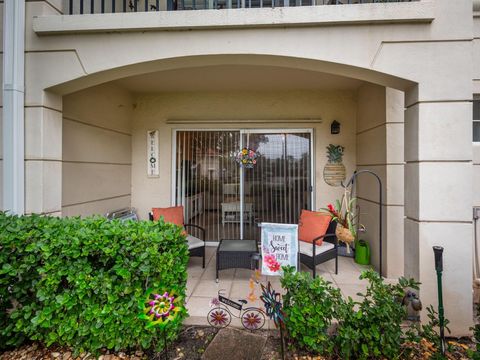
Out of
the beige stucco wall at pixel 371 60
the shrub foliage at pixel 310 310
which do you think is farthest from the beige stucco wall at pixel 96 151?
the shrub foliage at pixel 310 310

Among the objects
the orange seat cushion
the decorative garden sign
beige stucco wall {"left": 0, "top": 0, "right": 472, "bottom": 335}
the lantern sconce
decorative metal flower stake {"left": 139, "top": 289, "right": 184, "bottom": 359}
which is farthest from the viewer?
the lantern sconce

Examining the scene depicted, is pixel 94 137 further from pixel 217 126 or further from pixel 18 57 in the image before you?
pixel 217 126

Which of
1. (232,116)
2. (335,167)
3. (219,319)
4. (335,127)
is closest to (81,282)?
(219,319)

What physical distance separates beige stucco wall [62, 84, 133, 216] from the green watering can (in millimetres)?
4235

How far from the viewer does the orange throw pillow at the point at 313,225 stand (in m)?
3.42

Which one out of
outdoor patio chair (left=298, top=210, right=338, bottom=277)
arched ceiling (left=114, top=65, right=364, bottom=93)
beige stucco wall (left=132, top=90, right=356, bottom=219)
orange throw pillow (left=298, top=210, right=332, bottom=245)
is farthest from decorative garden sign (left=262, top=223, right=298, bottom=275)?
arched ceiling (left=114, top=65, right=364, bottom=93)

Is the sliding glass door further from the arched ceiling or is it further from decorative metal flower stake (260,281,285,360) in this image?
decorative metal flower stake (260,281,285,360)

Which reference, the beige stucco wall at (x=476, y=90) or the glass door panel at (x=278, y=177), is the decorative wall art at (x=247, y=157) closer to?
the glass door panel at (x=278, y=177)

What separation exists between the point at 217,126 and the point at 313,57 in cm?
259

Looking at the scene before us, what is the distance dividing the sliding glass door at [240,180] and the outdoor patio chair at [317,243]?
92 cm

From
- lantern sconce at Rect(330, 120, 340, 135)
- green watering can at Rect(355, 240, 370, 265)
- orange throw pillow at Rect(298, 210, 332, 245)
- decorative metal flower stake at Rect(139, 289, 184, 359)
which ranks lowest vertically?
green watering can at Rect(355, 240, 370, 265)

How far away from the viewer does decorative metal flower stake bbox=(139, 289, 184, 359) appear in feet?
5.40

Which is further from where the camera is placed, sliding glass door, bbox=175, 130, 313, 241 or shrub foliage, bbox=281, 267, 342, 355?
sliding glass door, bbox=175, 130, 313, 241

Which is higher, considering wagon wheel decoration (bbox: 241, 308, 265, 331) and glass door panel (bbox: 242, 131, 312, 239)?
glass door panel (bbox: 242, 131, 312, 239)
